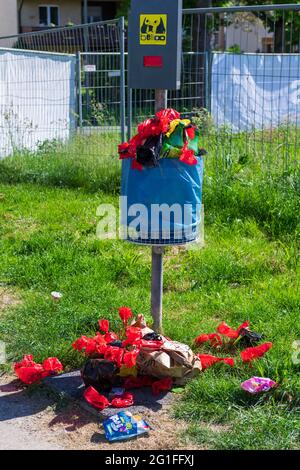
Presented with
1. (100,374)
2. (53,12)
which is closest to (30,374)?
(100,374)

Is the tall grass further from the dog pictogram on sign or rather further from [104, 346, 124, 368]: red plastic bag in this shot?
[104, 346, 124, 368]: red plastic bag

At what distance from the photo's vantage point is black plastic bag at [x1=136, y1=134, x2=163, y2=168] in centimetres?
398

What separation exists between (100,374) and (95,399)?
0.17 m

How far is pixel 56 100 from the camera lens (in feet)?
38.1

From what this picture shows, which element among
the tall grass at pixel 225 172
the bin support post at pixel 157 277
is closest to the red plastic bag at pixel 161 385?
the bin support post at pixel 157 277

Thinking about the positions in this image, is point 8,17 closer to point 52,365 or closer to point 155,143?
point 155,143

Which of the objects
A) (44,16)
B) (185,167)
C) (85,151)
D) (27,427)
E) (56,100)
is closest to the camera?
(27,427)

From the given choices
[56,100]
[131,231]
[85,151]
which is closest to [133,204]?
[131,231]

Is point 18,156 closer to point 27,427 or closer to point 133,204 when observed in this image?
point 133,204

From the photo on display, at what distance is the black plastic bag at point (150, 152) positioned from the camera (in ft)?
13.1

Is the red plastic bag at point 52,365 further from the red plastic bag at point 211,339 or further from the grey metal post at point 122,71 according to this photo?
the grey metal post at point 122,71

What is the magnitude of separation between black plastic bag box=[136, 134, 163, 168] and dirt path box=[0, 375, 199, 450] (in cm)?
137

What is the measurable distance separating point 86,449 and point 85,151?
6520 millimetres

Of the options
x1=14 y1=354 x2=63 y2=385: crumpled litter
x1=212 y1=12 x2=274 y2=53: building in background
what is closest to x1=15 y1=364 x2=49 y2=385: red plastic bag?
x1=14 y1=354 x2=63 y2=385: crumpled litter
